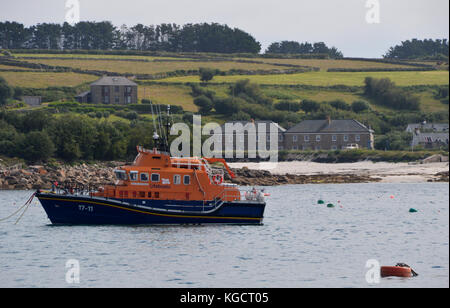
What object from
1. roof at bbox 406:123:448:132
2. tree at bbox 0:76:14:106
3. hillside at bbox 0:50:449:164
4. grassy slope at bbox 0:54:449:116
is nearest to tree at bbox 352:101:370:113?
hillside at bbox 0:50:449:164

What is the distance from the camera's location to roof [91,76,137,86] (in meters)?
Answer: 118

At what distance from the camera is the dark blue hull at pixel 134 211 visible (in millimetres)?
35094

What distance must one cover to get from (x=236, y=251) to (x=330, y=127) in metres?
73.9

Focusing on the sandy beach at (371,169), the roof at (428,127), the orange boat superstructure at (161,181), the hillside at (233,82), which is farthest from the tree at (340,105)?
the orange boat superstructure at (161,181)

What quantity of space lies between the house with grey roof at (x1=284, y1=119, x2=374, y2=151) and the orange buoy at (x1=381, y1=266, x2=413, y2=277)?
251 ft

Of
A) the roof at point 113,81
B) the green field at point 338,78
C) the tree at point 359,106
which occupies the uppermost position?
the green field at point 338,78

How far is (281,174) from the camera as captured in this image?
269 ft

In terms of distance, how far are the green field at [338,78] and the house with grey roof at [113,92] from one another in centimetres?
1056

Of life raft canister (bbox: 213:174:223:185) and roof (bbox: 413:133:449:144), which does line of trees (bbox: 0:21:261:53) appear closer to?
roof (bbox: 413:133:449:144)

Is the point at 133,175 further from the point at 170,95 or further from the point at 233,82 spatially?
the point at 233,82

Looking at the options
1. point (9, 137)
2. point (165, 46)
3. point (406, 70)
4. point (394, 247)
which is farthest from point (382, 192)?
point (165, 46)

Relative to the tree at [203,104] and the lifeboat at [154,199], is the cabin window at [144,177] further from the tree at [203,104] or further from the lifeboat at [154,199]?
the tree at [203,104]

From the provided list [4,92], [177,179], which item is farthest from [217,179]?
[4,92]

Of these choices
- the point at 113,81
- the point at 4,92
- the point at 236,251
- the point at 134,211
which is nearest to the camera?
the point at 236,251
